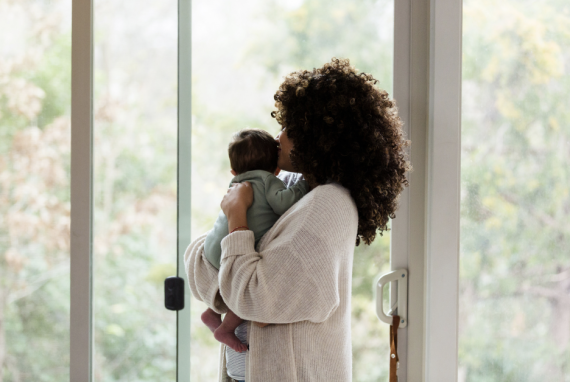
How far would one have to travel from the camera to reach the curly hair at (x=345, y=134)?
0.94 meters

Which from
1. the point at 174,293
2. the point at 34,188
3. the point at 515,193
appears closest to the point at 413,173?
the point at 515,193

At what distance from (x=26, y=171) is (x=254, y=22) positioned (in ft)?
2.97

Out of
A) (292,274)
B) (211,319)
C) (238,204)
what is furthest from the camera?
(211,319)

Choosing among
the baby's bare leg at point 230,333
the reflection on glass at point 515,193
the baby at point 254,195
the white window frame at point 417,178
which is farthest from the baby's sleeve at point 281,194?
the reflection on glass at point 515,193

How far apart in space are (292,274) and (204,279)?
0.84 feet

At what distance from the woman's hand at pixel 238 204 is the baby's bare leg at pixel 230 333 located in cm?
22

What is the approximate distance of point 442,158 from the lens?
1.28 meters

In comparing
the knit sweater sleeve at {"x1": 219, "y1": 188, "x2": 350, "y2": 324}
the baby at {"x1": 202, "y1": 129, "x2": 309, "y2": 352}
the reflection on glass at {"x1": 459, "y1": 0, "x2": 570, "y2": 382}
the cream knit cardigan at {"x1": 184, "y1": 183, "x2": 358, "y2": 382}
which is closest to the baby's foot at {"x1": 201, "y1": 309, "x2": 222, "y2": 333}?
the baby at {"x1": 202, "y1": 129, "x2": 309, "y2": 352}

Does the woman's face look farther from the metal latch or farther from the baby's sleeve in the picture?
the metal latch

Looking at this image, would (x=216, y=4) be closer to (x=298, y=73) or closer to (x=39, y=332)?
(x=298, y=73)

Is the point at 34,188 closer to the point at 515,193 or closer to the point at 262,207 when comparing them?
the point at 262,207

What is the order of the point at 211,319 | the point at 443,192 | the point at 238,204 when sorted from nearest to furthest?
the point at 238,204 → the point at 211,319 → the point at 443,192

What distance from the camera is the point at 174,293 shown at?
1.31 metres

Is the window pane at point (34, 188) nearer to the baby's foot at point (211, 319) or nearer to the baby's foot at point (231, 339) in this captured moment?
the baby's foot at point (211, 319)
